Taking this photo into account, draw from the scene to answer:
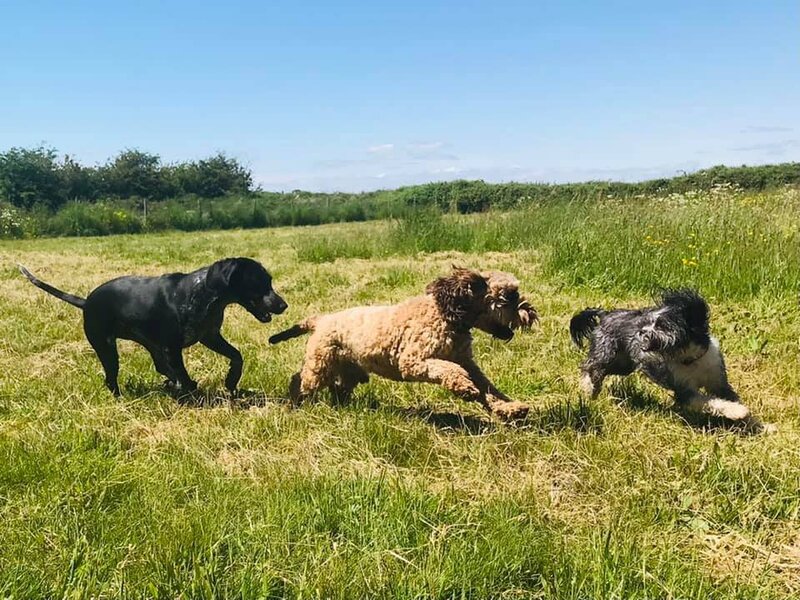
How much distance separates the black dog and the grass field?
36cm

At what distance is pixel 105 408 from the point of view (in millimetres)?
4613

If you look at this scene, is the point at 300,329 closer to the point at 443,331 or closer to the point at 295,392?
the point at 295,392

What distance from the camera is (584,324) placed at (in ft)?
19.0

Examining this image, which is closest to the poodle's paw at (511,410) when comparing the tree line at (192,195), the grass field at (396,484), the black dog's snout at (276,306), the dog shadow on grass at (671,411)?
the grass field at (396,484)

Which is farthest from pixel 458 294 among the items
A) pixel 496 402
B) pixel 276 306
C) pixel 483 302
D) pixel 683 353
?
pixel 683 353

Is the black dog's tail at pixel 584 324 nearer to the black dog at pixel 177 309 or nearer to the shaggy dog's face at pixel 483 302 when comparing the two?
the shaggy dog's face at pixel 483 302

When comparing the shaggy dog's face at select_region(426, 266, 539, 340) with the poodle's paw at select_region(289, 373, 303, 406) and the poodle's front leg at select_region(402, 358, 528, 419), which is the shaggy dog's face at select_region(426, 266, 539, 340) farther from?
the poodle's paw at select_region(289, 373, 303, 406)

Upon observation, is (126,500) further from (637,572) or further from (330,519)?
(637,572)

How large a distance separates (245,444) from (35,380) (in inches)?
101

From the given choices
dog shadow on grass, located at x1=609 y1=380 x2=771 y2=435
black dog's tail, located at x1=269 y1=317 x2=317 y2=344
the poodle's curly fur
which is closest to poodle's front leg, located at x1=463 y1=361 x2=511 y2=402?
the poodle's curly fur

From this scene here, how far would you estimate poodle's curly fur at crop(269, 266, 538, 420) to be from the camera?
423 cm

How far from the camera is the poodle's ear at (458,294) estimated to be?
4344 millimetres

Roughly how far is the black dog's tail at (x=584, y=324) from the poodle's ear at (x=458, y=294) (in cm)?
174

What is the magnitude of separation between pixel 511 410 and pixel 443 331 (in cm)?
71
